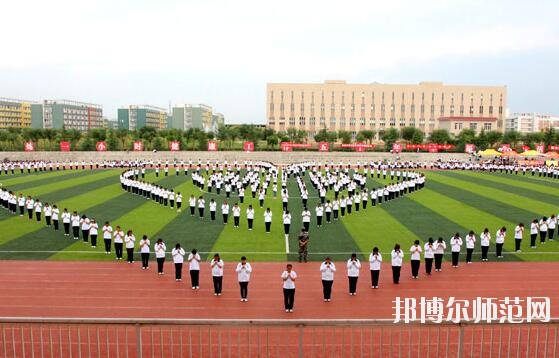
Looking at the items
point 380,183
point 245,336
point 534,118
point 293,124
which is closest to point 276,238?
point 245,336

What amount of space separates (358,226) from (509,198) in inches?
531

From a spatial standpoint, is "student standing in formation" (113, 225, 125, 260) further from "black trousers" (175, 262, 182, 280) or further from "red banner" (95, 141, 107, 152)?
"red banner" (95, 141, 107, 152)

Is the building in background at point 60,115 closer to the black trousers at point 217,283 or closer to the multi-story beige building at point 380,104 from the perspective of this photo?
the multi-story beige building at point 380,104

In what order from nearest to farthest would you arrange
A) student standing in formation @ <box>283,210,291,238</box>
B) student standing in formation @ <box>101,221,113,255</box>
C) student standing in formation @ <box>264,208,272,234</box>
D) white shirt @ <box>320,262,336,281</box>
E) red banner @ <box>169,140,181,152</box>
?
white shirt @ <box>320,262,336,281</box> → student standing in formation @ <box>101,221,113,255</box> → student standing in formation @ <box>283,210,291,238</box> → student standing in formation @ <box>264,208,272,234</box> → red banner @ <box>169,140,181,152</box>

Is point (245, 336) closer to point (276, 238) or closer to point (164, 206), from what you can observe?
point (276, 238)

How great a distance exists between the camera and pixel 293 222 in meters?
20.6

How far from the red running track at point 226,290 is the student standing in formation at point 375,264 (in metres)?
0.24

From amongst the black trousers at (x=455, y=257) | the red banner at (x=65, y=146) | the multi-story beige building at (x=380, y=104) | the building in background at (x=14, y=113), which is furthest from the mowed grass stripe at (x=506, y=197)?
the building in background at (x=14, y=113)

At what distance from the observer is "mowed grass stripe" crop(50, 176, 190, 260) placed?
15.9 metres

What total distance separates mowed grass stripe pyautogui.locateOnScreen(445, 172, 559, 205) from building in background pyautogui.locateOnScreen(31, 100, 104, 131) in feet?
388

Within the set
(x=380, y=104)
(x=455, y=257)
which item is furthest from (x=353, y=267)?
(x=380, y=104)

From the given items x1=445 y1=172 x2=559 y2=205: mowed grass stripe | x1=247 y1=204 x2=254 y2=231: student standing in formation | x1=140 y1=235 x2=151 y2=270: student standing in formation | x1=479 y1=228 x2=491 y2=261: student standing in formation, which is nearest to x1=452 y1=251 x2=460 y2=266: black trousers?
x1=479 y1=228 x2=491 y2=261: student standing in formation

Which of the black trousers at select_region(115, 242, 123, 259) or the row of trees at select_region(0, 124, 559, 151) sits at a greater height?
the row of trees at select_region(0, 124, 559, 151)

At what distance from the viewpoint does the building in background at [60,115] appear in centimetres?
13588
